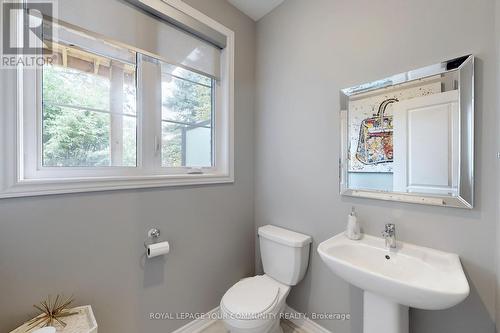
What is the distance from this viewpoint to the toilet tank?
1.48m

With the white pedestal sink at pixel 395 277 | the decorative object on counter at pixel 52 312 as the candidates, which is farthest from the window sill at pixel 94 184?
the white pedestal sink at pixel 395 277

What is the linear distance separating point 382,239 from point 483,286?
1.34 feet

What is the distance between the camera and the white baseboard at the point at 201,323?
59.8 inches

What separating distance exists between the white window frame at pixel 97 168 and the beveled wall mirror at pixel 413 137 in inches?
36.5

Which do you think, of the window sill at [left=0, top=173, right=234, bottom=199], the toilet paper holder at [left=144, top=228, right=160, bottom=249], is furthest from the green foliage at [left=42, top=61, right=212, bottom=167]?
the toilet paper holder at [left=144, top=228, right=160, bottom=249]

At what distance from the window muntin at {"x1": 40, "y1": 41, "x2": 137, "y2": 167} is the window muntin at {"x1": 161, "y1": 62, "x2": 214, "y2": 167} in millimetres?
209

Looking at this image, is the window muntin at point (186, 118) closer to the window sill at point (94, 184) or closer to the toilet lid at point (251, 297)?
the window sill at point (94, 184)

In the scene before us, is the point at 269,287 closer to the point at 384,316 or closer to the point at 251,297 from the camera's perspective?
the point at 251,297

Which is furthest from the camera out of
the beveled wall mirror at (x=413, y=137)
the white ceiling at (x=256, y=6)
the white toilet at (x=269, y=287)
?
the white ceiling at (x=256, y=6)

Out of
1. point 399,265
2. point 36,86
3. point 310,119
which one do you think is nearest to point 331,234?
point 399,265

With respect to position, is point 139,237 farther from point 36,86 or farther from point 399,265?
point 399,265

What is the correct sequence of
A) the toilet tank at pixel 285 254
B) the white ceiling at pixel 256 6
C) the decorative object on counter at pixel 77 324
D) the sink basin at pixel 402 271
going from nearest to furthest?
1. the sink basin at pixel 402 271
2. the decorative object on counter at pixel 77 324
3. the toilet tank at pixel 285 254
4. the white ceiling at pixel 256 6

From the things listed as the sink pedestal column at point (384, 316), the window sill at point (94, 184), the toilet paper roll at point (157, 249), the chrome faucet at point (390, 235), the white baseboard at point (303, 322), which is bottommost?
the white baseboard at point (303, 322)

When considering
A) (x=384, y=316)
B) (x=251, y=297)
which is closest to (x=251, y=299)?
(x=251, y=297)
